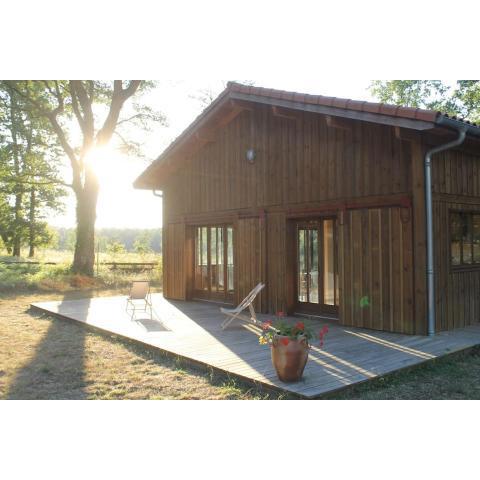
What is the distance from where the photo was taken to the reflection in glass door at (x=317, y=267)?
30.8 feet

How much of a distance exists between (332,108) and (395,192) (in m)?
1.69

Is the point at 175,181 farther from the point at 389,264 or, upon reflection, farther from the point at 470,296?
the point at 470,296

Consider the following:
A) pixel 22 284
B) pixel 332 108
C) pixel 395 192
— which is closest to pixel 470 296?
pixel 395 192

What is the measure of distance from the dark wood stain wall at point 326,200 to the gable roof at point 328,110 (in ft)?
1.41

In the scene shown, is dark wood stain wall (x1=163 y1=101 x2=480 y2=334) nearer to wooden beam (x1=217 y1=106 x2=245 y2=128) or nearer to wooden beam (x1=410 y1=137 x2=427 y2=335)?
wooden beam (x1=410 y1=137 x2=427 y2=335)

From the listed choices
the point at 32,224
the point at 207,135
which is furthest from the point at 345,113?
the point at 32,224

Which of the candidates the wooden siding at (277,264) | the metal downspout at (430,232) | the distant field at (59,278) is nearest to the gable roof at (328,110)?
the metal downspout at (430,232)

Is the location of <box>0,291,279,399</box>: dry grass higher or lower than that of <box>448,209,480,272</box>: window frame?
lower

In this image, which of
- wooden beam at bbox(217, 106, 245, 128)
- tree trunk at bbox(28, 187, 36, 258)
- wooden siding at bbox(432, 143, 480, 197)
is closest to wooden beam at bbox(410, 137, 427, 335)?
wooden siding at bbox(432, 143, 480, 197)

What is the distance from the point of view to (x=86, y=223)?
1941 centimetres

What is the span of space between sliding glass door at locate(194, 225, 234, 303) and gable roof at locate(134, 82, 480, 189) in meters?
2.28

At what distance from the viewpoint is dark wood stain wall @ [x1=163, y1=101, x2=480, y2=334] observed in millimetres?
7961

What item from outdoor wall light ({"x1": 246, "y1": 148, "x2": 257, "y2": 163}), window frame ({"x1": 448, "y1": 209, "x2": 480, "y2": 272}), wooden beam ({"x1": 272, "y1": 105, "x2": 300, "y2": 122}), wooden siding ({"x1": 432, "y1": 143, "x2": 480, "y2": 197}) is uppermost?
wooden beam ({"x1": 272, "y1": 105, "x2": 300, "y2": 122})

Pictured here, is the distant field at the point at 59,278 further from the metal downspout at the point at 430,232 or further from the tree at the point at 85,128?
the metal downspout at the point at 430,232
